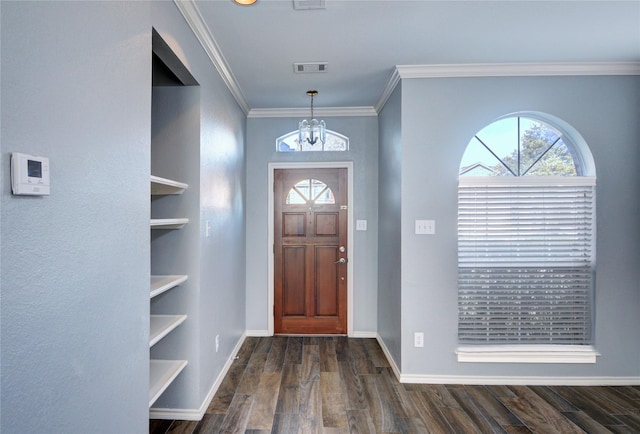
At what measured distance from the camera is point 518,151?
2838 mm

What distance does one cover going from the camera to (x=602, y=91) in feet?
8.93

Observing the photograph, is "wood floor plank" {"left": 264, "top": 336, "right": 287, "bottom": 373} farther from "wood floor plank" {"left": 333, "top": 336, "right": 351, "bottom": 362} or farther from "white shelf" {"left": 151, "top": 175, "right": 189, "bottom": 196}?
"white shelf" {"left": 151, "top": 175, "right": 189, "bottom": 196}

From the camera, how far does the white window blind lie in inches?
107

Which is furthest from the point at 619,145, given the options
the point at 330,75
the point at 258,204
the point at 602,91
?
the point at 258,204

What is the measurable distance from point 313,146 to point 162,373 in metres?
2.74

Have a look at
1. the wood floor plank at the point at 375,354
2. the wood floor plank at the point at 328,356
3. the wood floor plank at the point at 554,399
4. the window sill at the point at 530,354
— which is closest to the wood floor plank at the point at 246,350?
the wood floor plank at the point at 328,356

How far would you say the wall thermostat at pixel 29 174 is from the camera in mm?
795

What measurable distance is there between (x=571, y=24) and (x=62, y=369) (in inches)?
126

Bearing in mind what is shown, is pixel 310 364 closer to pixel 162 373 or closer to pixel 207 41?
pixel 162 373

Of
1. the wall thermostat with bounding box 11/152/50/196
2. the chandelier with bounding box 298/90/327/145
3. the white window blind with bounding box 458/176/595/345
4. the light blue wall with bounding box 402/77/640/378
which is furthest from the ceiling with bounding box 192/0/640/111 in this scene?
the wall thermostat with bounding box 11/152/50/196

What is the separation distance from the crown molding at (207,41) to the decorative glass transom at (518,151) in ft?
7.11

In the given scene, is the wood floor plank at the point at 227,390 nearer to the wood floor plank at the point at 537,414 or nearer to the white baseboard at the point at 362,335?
the white baseboard at the point at 362,335

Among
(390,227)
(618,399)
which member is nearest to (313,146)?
(390,227)

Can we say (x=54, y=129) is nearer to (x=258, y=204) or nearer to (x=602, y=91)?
(x=258, y=204)
